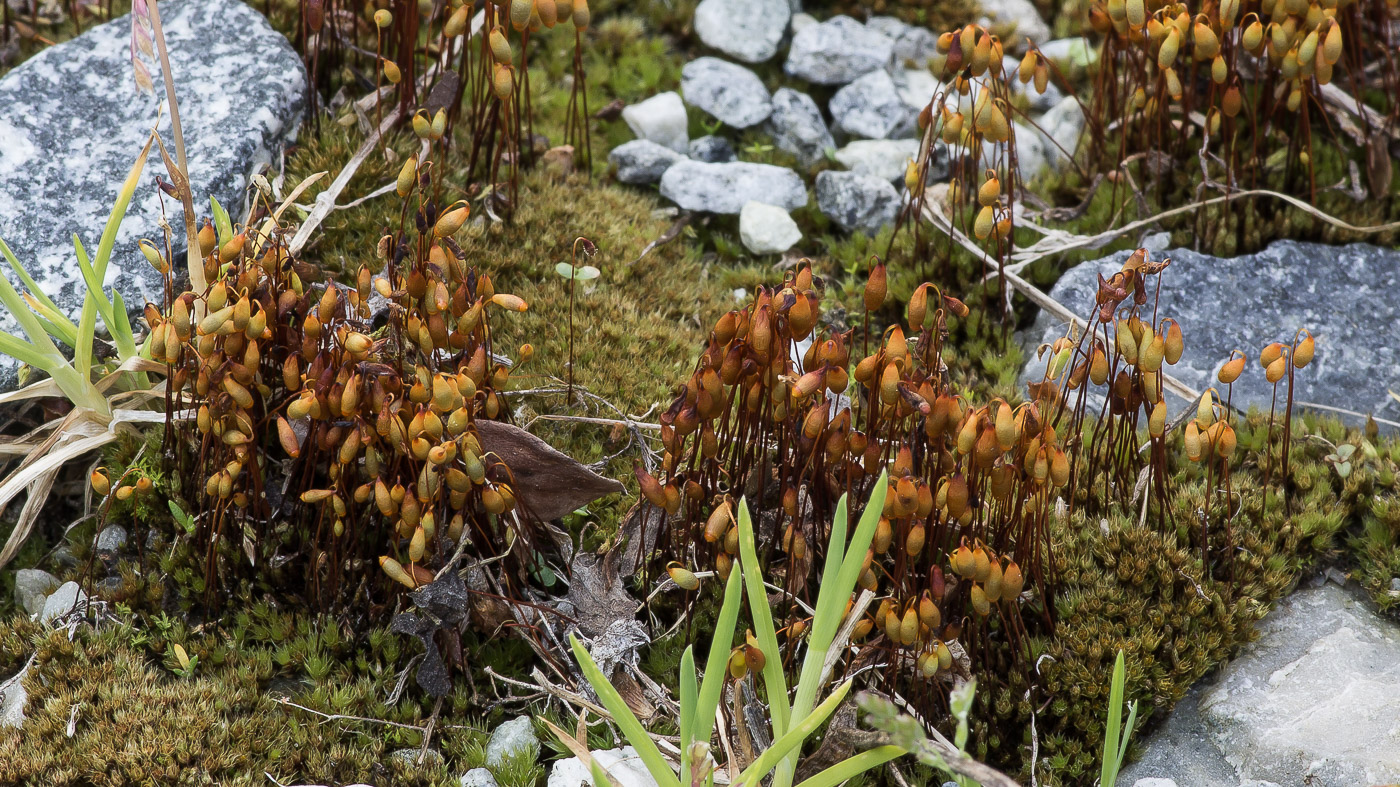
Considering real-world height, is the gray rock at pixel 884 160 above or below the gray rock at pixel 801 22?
below

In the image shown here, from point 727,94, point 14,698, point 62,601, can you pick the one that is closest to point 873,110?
point 727,94

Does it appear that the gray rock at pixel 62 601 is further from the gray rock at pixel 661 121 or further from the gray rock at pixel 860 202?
the gray rock at pixel 860 202

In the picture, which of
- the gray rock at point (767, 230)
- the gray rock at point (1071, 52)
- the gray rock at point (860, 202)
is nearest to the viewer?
the gray rock at point (767, 230)

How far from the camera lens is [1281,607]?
3.19m

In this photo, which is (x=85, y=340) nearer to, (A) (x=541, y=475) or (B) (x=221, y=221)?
(B) (x=221, y=221)

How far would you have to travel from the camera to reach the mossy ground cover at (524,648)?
275 cm

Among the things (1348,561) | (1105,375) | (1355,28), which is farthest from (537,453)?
(1355,28)

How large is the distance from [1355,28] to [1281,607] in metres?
2.59

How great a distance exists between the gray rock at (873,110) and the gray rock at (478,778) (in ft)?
11.3

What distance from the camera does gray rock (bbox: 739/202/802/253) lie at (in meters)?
4.38

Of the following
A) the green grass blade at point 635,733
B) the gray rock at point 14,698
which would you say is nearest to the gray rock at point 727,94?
the green grass blade at point 635,733

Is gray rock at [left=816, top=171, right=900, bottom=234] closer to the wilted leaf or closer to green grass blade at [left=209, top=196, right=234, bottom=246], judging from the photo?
the wilted leaf

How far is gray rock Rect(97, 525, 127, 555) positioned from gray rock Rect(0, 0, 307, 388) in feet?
2.01

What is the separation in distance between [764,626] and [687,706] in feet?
0.80
